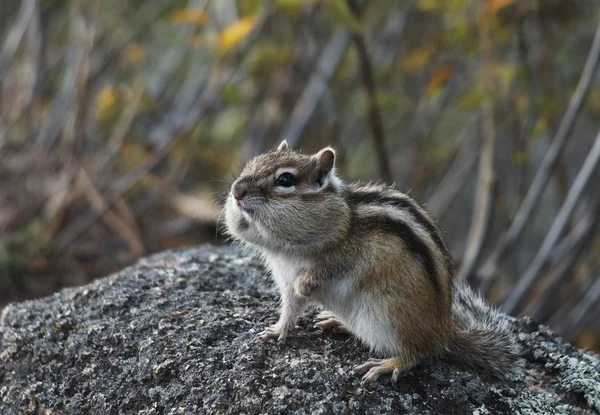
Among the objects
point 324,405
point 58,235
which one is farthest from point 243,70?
point 324,405

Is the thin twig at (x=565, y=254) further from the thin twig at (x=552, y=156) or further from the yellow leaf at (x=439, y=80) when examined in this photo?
the yellow leaf at (x=439, y=80)

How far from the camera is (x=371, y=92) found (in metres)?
4.40

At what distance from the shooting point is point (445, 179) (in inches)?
293

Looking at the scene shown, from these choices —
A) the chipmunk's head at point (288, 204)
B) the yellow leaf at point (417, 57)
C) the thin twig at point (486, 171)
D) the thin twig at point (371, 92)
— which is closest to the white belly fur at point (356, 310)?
the chipmunk's head at point (288, 204)

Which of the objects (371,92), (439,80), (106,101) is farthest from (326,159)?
(106,101)

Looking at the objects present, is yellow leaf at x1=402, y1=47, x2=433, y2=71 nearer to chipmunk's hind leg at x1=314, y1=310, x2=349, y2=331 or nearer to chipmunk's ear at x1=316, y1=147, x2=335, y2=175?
chipmunk's ear at x1=316, y1=147, x2=335, y2=175

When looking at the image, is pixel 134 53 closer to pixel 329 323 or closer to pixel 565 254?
pixel 565 254

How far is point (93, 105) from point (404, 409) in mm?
7361

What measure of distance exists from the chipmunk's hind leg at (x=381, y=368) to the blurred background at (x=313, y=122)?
6.17 ft

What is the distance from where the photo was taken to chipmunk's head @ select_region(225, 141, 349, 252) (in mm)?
2652

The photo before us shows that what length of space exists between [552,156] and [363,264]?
2699 mm

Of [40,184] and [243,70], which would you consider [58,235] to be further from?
[243,70]

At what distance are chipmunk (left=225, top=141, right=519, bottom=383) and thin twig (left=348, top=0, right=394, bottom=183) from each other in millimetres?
1493

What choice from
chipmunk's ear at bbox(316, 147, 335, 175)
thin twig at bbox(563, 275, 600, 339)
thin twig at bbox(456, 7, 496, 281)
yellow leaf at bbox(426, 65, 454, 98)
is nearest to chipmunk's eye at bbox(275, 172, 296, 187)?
chipmunk's ear at bbox(316, 147, 335, 175)
